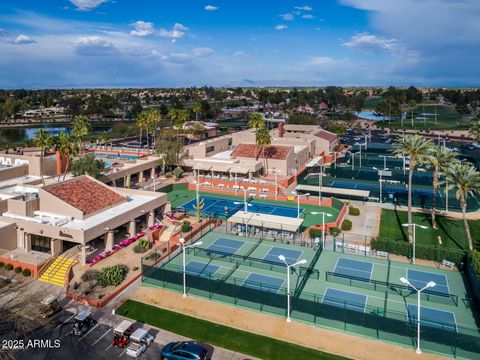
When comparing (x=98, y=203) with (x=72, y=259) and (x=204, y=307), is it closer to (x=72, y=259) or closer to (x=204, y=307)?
(x=72, y=259)

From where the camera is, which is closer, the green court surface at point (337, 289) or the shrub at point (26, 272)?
the green court surface at point (337, 289)

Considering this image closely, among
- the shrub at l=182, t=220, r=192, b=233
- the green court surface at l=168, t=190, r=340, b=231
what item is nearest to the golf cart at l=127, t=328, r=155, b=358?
the shrub at l=182, t=220, r=192, b=233

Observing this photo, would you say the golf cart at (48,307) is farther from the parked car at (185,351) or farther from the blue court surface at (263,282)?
the blue court surface at (263,282)

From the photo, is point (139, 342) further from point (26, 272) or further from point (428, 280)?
point (428, 280)

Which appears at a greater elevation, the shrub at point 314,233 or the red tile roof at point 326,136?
the red tile roof at point 326,136

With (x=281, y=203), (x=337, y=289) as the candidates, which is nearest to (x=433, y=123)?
(x=281, y=203)

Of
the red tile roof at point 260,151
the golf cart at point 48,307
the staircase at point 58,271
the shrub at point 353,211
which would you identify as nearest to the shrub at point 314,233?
the shrub at point 353,211

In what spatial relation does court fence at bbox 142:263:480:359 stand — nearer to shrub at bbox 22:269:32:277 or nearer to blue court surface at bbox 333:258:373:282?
blue court surface at bbox 333:258:373:282
